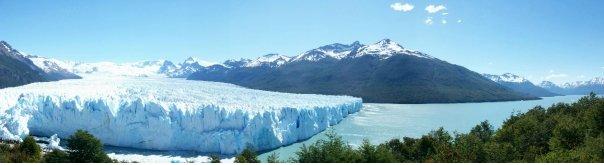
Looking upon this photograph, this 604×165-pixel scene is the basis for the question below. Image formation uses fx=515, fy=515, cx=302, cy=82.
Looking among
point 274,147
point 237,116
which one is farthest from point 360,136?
point 237,116

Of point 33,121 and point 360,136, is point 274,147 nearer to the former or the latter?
point 360,136

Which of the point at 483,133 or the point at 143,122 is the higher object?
the point at 143,122

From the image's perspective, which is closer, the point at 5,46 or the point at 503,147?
the point at 503,147

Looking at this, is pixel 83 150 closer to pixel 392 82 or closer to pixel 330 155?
pixel 330 155

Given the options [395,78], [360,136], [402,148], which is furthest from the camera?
[395,78]

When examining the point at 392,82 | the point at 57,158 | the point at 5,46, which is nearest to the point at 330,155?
the point at 57,158

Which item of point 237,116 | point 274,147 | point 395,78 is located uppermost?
point 395,78

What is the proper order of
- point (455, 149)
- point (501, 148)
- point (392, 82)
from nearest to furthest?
1. point (501, 148)
2. point (455, 149)
3. point (392, 82)

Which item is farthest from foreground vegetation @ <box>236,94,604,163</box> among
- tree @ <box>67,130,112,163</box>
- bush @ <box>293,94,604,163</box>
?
tree @ <box>67,130,112,163</box>

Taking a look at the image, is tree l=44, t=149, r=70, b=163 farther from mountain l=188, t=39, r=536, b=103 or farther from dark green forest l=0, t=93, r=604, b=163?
mountain l=188, t=39, r=536, b=103
